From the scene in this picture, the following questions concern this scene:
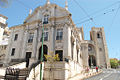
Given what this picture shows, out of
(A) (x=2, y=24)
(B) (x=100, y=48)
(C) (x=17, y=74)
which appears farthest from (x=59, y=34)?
(B) (x=100, y=48)

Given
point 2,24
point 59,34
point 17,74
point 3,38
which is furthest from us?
point 2,24

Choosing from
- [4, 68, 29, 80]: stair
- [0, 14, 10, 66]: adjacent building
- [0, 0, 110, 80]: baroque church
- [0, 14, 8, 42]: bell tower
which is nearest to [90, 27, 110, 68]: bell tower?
[0, 0, 110, 80]: baroque church

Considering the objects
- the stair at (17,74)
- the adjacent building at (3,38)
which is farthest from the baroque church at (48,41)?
the adjacent building at (3,38)

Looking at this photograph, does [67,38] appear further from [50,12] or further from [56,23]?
[50,12]

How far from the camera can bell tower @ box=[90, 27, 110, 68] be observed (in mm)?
45344

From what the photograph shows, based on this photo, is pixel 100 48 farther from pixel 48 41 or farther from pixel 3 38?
pixel 3 38

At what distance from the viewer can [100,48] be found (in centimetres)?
4838

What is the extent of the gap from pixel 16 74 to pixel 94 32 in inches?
1858

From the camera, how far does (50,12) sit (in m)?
23.0

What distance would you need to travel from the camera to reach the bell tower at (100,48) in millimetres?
45344

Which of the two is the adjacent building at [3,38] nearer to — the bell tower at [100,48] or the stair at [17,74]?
the stair at [17,74]

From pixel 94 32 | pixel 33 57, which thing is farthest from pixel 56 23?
pixel 94 32

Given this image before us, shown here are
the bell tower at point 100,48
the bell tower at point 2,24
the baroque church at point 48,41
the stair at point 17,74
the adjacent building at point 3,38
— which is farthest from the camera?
the bell tower at point 100,48

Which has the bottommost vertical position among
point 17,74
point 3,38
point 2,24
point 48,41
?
point 17,74
